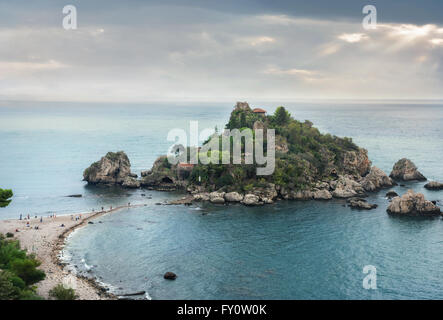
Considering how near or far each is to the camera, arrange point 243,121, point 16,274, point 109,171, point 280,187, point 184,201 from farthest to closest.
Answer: point 243,121
point 109,171
point 280,187
point 184,201
point 16,274

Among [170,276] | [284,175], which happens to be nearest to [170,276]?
[170,276]

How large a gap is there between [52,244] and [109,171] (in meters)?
36.4

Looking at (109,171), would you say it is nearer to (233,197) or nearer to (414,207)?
(233,197)

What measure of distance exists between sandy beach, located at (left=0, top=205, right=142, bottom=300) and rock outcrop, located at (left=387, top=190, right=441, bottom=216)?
46.7 m

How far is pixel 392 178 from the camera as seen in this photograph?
97.2 meters

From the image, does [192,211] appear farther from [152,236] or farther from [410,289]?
[410,289]

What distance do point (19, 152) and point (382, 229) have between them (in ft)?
387

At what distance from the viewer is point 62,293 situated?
4169 cm

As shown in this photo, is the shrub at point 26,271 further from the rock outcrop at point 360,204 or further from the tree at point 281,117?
the tree at point 281,117

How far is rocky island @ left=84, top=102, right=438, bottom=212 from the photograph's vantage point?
82188 mm

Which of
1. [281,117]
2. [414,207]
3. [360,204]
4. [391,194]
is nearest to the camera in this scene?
[414,207]

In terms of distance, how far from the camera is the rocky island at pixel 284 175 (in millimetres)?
82188

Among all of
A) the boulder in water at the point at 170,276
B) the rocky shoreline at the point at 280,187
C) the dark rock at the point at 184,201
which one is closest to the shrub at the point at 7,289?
the boulder in water at the point at 170,276

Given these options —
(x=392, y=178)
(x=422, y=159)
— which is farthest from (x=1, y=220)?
(x=422, y=159)
